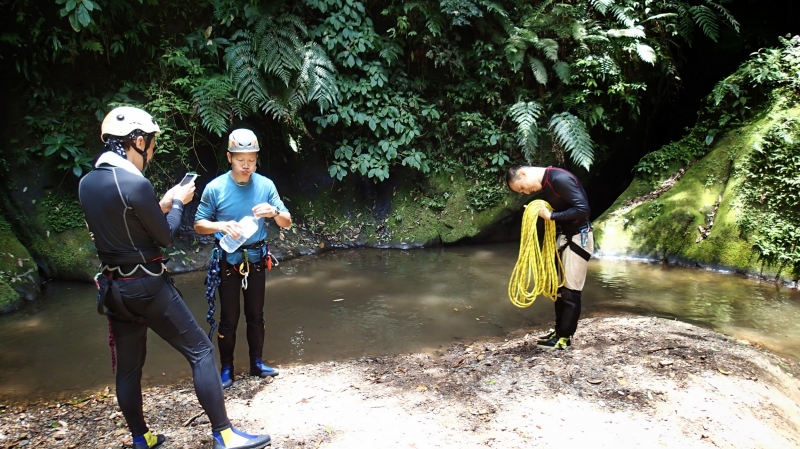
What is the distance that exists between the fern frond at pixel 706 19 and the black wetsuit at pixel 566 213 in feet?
20.9

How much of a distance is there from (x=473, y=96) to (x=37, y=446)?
7319 millimetres

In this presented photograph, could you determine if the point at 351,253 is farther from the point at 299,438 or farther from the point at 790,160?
the point at 790,160

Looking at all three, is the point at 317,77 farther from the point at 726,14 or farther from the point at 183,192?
the point at 726,14

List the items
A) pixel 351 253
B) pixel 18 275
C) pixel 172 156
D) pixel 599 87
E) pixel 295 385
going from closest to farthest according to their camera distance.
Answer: pixel 295 385 < pixel 18 275 < pixel 172 156 < pixel 351 253 < pixel 599 87

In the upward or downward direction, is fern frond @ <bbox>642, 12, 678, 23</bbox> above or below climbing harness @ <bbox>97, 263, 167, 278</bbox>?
above

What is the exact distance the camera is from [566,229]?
151 inches

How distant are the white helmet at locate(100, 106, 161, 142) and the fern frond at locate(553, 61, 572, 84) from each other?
23.4 ft

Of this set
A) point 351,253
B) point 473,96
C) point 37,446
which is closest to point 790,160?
point 473,96

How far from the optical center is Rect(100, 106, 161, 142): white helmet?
2352 mm

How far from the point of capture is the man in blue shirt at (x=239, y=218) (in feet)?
10.6

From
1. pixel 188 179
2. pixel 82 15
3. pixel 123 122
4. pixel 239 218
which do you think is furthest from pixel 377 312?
pixel 82 15

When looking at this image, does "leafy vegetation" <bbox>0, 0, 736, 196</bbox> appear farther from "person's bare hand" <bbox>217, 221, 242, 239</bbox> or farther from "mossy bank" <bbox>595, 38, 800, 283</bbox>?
"person's bare hand" <bbox>217, 221, 242, 239</bbox>

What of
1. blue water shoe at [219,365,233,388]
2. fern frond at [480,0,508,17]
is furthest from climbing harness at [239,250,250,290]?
fern frond at [480,0,508,17]

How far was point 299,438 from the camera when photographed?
2.77 meters
